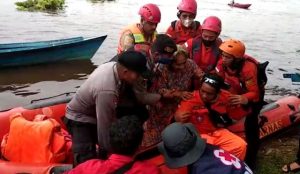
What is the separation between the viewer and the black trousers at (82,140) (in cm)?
351

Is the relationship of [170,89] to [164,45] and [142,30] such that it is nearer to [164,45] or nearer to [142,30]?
[164,45]

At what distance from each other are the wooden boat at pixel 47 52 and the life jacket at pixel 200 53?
251 inches

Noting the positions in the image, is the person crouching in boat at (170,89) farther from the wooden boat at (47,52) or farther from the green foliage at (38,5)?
the green foliage at (38,5)

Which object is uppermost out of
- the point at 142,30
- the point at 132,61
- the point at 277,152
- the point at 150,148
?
the point at 132,61

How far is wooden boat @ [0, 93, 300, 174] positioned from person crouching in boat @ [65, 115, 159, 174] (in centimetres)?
74

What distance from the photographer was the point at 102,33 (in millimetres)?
16188

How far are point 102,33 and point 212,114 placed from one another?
1256 centimetres

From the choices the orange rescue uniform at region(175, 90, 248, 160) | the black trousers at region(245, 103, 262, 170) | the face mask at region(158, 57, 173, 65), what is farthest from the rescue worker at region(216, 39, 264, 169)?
the face mask at region(158, 57, 173, 65)

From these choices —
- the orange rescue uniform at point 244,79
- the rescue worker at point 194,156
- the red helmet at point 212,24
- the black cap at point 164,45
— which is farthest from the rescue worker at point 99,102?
the red helmet at point 212,24

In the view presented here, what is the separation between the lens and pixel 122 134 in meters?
2.55

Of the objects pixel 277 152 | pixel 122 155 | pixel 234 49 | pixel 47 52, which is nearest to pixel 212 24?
pixel 234 49

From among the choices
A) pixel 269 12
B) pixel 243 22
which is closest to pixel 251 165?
pixel 243 22

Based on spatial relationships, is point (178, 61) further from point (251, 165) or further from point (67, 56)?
point (67, 56)

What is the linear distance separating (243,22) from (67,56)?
1271cm
